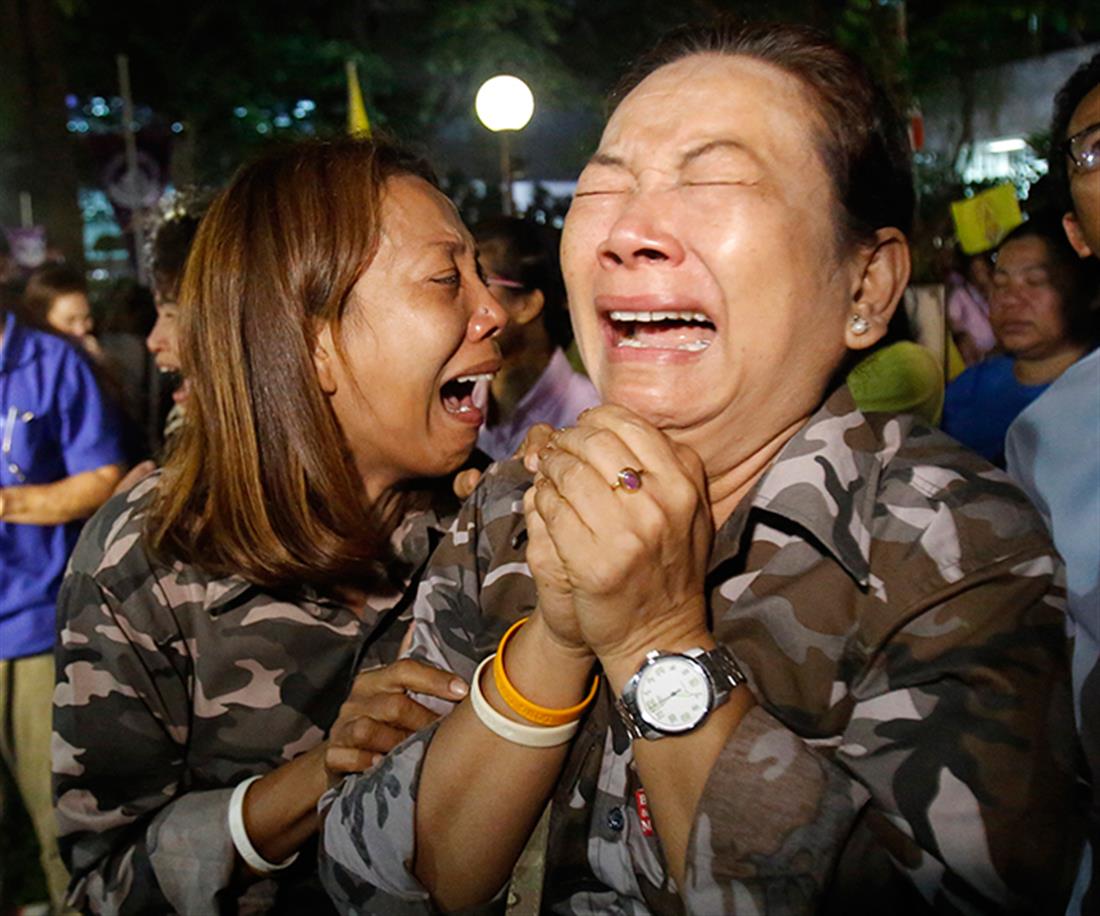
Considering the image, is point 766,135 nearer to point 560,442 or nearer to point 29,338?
point 560,442

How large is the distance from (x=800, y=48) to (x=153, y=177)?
15.4m

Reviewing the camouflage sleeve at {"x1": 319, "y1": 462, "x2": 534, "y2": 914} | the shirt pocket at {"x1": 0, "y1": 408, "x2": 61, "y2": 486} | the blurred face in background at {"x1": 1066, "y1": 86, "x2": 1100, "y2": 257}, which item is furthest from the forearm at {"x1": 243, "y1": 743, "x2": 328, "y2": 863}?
the shirt pocket at {"x1": 0, "y1": 408, "x2": 61, "y2": 486}

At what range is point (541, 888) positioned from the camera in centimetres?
157

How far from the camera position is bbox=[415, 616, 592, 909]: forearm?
4.80 ft

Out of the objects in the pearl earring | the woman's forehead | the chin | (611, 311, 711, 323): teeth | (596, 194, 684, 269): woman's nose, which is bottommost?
the chin

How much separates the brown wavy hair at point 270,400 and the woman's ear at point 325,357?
0.02 meters

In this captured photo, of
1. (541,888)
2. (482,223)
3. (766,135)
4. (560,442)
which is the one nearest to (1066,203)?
(766,135)

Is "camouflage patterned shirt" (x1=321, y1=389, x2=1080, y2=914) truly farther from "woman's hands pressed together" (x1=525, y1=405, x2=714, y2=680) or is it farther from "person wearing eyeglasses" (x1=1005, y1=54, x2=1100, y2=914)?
"person wearing eyeglasses" (x1=1005, y1=54, x2=1100, y2=914)

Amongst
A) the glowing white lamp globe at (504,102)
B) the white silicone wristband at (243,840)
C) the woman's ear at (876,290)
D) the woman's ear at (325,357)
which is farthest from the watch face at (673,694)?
the glowing white lamp globe at (504,102)

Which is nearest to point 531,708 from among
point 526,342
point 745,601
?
point 745,601

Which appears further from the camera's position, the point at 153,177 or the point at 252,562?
the point at 153,177

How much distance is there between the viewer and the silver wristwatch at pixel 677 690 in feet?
4.27

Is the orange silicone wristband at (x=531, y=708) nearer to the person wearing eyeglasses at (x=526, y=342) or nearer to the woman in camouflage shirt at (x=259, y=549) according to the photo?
the woman in camouflage shirt at (x=259, y=549)

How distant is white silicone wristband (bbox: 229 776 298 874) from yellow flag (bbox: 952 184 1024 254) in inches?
168
